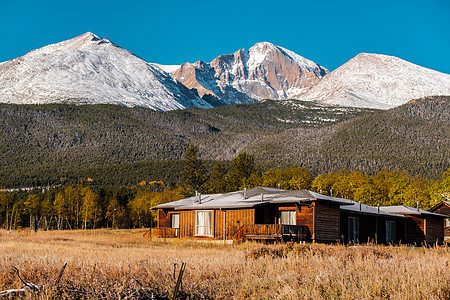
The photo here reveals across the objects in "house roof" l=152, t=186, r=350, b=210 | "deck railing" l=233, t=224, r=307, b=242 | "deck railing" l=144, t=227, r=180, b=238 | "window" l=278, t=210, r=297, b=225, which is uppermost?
"house roof" l=152, t=186, r=350, b=210

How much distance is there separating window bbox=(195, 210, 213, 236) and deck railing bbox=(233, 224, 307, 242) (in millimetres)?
3009

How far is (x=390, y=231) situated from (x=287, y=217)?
11.4 metres

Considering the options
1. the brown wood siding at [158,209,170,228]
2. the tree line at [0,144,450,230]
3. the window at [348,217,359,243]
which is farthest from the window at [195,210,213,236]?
the tree line at [0,144,450,230]

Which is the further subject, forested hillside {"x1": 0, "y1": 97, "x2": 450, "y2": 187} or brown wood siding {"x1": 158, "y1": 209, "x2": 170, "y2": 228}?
forested hillside {"x1": 0, "y1": 97, "x2": 450, "y2": 187}

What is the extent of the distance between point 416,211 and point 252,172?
39045 millimetres

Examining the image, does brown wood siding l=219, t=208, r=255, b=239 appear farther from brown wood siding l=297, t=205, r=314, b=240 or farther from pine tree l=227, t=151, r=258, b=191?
pine tree l=227, t=151, r=258, b=191

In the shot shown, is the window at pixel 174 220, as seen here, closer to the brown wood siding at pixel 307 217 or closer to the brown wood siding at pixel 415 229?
the brown wood siding at pixel 307 217

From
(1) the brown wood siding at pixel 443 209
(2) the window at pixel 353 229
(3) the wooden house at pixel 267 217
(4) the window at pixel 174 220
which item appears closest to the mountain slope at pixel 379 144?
(1) the brown wood siding at pixel 443 209

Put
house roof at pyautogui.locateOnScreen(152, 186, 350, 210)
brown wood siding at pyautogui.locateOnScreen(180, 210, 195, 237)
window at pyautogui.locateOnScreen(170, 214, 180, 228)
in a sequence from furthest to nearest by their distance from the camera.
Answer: window at pyautogui.locateOnScreen(170, 214, 180, 228) → brown wood siding at pyautogui.locateOnScreen(180, 210, 195, 237) → house roof at pyautogui.locateOnScreen(152, 186, 350, 210)

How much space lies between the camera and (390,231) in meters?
38.3

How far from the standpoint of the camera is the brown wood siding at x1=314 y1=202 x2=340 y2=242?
30547 millimetres

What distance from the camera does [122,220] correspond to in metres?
86.9

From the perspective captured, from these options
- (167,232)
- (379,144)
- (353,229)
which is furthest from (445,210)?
(379,144)

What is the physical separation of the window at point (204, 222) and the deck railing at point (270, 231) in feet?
9.87
